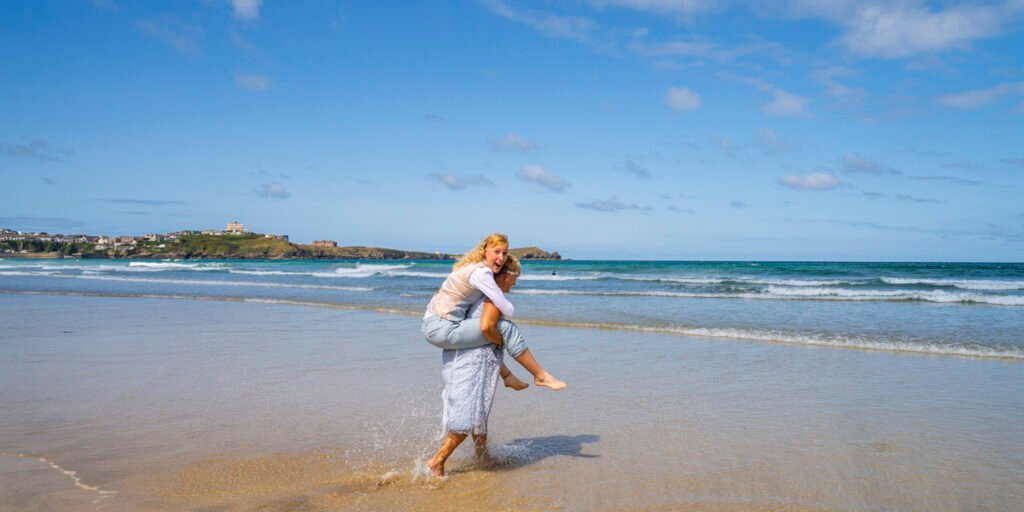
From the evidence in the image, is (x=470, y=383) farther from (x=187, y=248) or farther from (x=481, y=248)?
(x=187, y=248)

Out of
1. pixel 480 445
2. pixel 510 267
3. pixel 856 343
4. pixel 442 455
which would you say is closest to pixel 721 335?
pixel 856 343

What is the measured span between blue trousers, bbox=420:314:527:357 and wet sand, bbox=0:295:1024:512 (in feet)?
3.23

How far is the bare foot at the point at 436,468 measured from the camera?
497cm

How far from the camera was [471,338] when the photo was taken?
5008 millimetres

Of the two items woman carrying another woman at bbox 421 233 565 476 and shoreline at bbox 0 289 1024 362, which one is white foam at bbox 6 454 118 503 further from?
shoreline at bbox 0 289 1024 362

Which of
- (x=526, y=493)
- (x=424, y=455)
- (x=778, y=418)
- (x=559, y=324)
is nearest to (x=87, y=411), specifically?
(x=424, y=455)

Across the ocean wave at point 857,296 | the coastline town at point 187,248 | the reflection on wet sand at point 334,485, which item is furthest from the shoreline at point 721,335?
the coastline town at point 187,248

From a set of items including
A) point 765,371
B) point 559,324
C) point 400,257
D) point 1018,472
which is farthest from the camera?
point 400,257

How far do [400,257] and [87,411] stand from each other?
13314 centimetres

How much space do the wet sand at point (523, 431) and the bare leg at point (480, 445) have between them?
0.14 metres

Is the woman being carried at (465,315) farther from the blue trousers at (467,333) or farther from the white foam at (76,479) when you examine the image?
the white foam at (76,479)

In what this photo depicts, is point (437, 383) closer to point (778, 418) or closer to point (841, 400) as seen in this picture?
point (778, 418)

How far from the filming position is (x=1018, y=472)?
5.15 meters

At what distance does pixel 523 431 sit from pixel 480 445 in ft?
3.48
